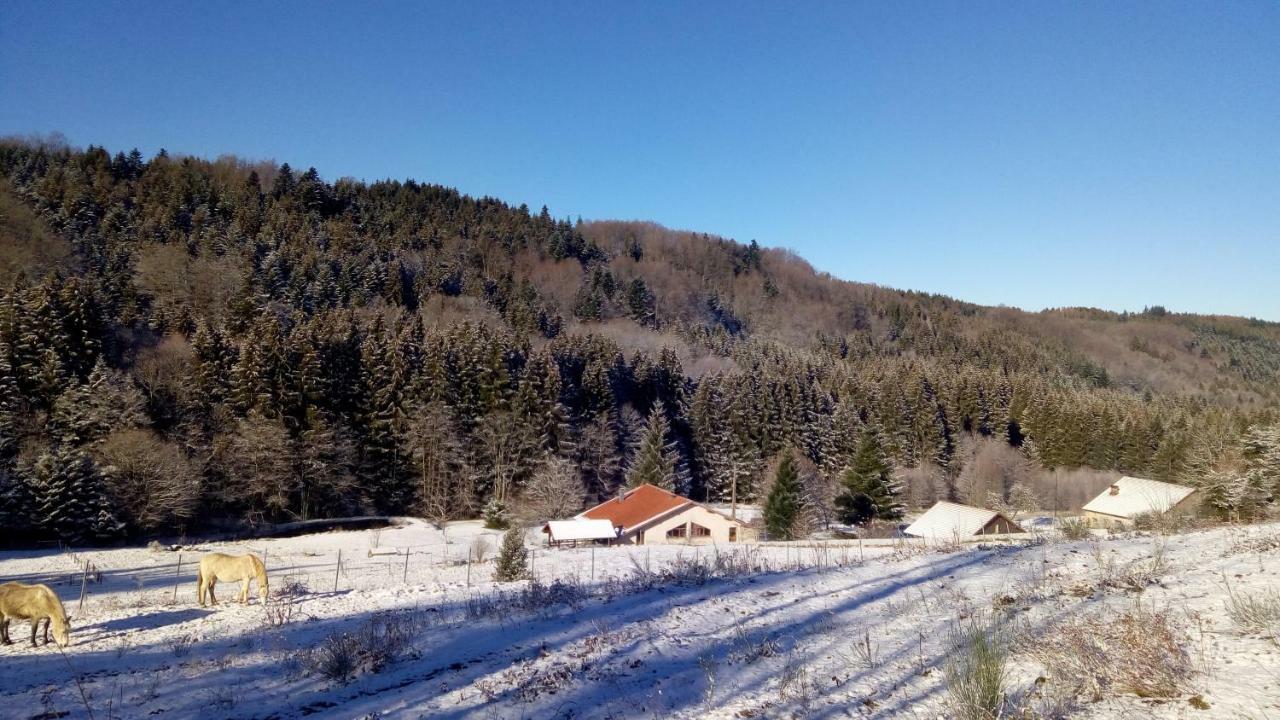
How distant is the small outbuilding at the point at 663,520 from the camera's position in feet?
126

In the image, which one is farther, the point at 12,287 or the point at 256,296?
the point at 256,296

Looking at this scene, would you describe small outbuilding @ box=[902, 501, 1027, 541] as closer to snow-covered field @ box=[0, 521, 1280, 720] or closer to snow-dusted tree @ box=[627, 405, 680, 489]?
snow-dusted tree @ box=[627, 405, 680, 489]

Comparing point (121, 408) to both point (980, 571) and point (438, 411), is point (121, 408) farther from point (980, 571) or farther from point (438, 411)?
point (980, 571)

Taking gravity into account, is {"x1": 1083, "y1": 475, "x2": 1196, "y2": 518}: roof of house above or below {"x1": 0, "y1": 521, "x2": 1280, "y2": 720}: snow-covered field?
below

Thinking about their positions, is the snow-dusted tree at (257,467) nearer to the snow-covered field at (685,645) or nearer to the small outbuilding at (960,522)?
the snow-covered field at (685,645)

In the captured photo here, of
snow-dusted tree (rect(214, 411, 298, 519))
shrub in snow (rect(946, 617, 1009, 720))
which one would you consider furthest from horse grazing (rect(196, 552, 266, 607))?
snow-dusted tree (rect(214, 411, 298, 519))

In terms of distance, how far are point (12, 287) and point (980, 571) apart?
53.5m

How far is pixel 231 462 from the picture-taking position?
130ft

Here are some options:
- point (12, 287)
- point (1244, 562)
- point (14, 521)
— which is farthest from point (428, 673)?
point (12, 287)

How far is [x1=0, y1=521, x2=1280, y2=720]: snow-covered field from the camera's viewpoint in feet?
16.9

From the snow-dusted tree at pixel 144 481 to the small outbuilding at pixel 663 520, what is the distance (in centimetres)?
2118

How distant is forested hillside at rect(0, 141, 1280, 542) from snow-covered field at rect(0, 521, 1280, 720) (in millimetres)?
12933

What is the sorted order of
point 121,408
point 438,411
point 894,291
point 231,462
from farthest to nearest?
point 894,291 → point 438,411 → point 231,462 → point 121,408

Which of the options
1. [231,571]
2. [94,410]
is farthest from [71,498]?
[231,571]
